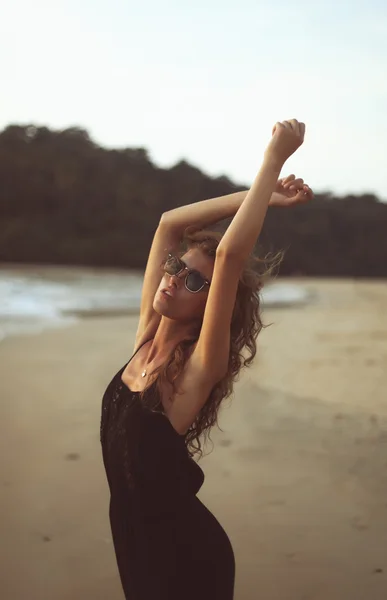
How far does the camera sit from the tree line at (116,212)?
168 centimetres

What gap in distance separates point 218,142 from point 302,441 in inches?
27.5

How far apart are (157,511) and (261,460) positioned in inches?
25.9

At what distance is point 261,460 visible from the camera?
5.42ft

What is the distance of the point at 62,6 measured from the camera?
1718mm

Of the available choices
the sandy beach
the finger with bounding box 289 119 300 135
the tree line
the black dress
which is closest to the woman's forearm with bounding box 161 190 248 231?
the finger with bounding box 289 119 300 135

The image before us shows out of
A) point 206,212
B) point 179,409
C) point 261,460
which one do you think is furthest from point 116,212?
point 179,409

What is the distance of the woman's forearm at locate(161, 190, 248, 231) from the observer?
107cm

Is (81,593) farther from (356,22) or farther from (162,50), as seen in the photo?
(356,22)

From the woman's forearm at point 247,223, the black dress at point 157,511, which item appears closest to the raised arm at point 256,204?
the woman's forearm at point 247,223

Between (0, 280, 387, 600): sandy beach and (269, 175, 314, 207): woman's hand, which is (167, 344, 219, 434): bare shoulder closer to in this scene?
(269, 175, 314, 207): woman's hand

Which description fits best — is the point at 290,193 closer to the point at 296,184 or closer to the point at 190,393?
the point at 296,184

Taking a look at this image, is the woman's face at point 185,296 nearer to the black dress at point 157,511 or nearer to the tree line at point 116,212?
the black dress at point 157,511

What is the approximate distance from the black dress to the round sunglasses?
0.49 ft

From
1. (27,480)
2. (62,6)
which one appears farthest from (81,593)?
(62,6)
